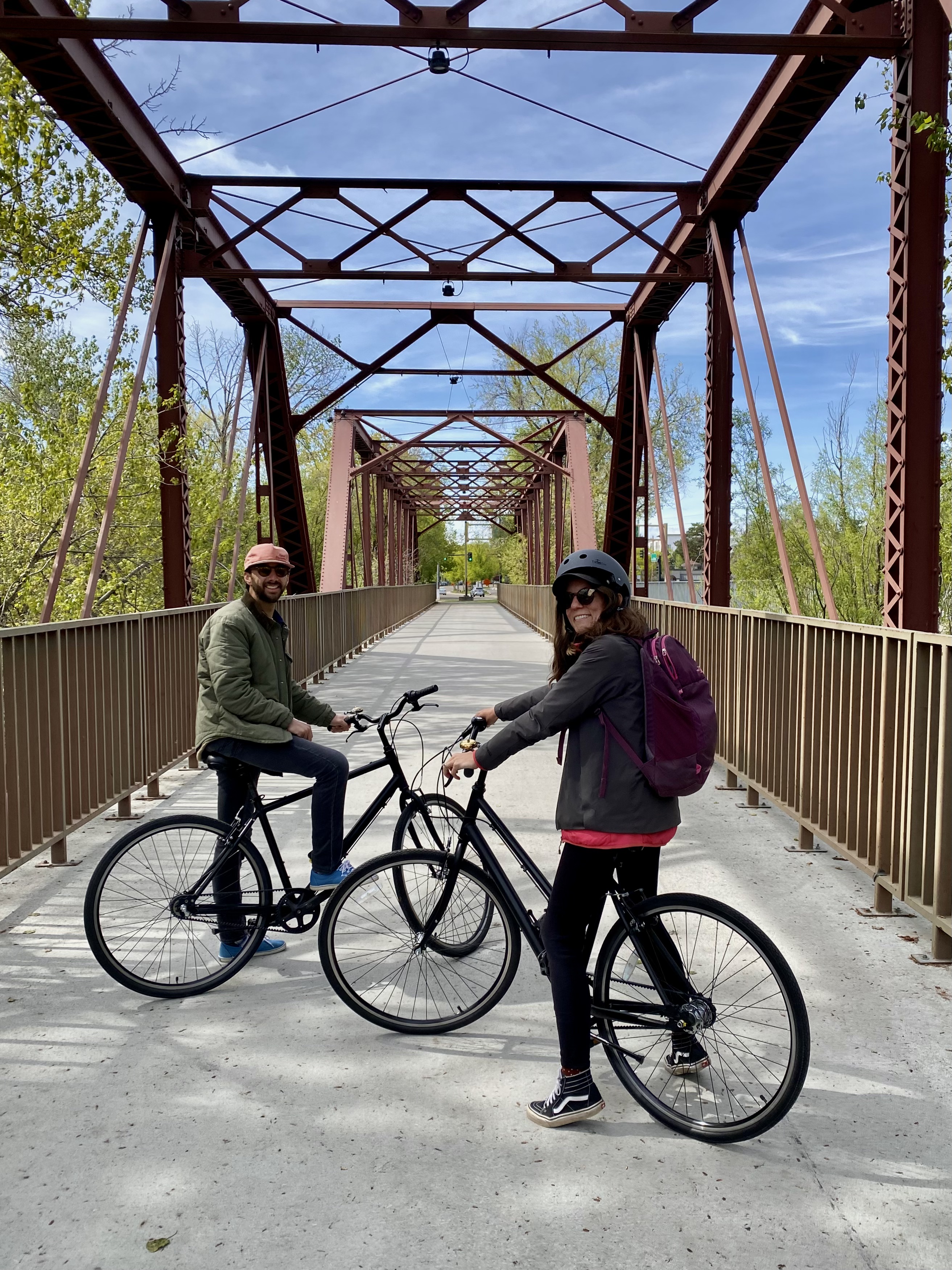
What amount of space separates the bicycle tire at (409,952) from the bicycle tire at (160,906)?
50cm

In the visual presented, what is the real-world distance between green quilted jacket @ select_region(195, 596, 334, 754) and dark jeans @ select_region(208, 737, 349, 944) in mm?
53

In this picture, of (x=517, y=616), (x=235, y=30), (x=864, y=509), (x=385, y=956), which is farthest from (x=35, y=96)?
(x=517, y=616)

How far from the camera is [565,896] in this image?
9.80ft

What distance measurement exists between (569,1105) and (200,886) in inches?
62.5

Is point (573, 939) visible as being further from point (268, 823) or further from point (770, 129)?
point (770, 129)

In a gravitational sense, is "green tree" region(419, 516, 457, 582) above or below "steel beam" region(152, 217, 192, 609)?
above

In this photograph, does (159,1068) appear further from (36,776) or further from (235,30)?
(235,30)

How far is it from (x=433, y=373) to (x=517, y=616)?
895 inches

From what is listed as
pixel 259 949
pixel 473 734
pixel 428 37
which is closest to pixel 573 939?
pixel 473 734

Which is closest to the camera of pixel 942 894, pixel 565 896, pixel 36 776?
pixel 565 896

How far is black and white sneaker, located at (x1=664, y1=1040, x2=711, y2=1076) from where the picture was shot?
10.5 feet

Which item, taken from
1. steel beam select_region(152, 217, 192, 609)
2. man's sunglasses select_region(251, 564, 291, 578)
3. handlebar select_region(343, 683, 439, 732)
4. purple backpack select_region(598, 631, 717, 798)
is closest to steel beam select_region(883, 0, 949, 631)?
handlebar select_region(343, 683, 439, 732)

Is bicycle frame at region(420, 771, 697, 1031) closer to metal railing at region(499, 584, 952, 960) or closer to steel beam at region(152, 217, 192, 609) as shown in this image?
metal railing at region(499, 584, 952, 960)

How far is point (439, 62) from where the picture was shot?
7645 millimetres
